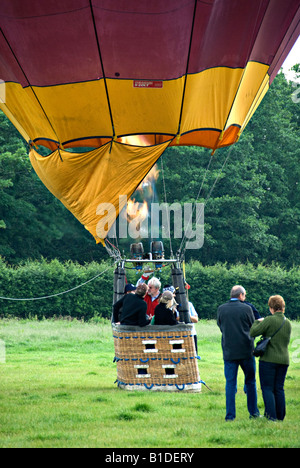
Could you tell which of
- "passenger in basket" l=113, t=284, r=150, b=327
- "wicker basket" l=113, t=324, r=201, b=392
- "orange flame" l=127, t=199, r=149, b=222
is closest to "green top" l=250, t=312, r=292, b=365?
"wicker basket" l=113, t=324, r=201, b=392

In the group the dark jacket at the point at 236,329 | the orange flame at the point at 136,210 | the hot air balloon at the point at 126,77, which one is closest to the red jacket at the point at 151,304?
the hot air balloon at the point at 126,77

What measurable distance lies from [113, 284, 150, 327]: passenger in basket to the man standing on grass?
1682 millimetres

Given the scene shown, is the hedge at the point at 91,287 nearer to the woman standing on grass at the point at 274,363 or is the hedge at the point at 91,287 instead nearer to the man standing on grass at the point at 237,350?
Answer: the man standing on grass at the point at 237,350

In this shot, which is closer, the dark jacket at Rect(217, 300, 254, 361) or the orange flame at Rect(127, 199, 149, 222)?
the dark jacket at Rect(217, 300, 254, 361)

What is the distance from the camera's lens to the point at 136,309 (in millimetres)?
8758

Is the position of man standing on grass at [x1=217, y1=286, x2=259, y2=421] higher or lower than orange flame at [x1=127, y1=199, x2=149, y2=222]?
lower

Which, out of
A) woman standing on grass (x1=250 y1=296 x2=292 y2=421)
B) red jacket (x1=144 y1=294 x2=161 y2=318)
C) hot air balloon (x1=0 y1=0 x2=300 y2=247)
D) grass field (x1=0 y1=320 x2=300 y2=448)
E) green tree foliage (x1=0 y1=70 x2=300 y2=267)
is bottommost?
grass field (x1=0 y1=320 x2=300 y2=448)

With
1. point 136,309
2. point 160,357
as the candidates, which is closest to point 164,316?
point 136,309

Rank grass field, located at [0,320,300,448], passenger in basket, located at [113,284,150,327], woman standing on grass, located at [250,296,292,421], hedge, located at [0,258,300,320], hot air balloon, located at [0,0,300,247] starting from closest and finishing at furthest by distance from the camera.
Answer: grass field, located at [0,320,300,448], woman standing on grass, located at [250,296,292,421], hot air balloon, located at [0,0,300,247], passenger in basket, located at [113,284,150,327], hedge, located at [0,258,300,320]

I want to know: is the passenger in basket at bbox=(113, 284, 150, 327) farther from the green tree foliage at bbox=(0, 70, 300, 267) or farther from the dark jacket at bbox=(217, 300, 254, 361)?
the green tree foliage at bbox=(0, 70, 300, 267)

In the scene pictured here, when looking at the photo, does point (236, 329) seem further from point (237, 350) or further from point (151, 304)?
point (151, 304)

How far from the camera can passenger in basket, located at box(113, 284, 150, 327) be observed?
872 centimetres

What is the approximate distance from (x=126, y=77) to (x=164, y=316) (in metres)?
3.03
